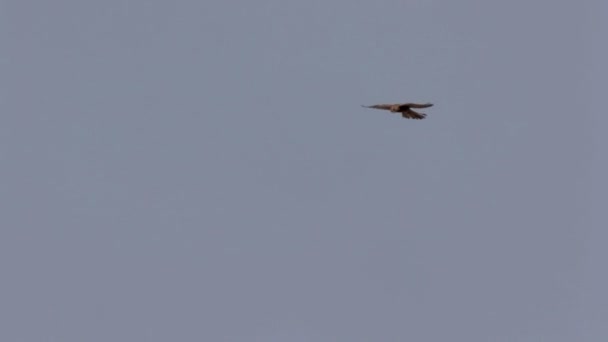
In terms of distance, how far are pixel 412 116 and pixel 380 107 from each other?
3458 millimetres

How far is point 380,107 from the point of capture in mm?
149625

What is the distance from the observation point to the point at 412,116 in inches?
5920
